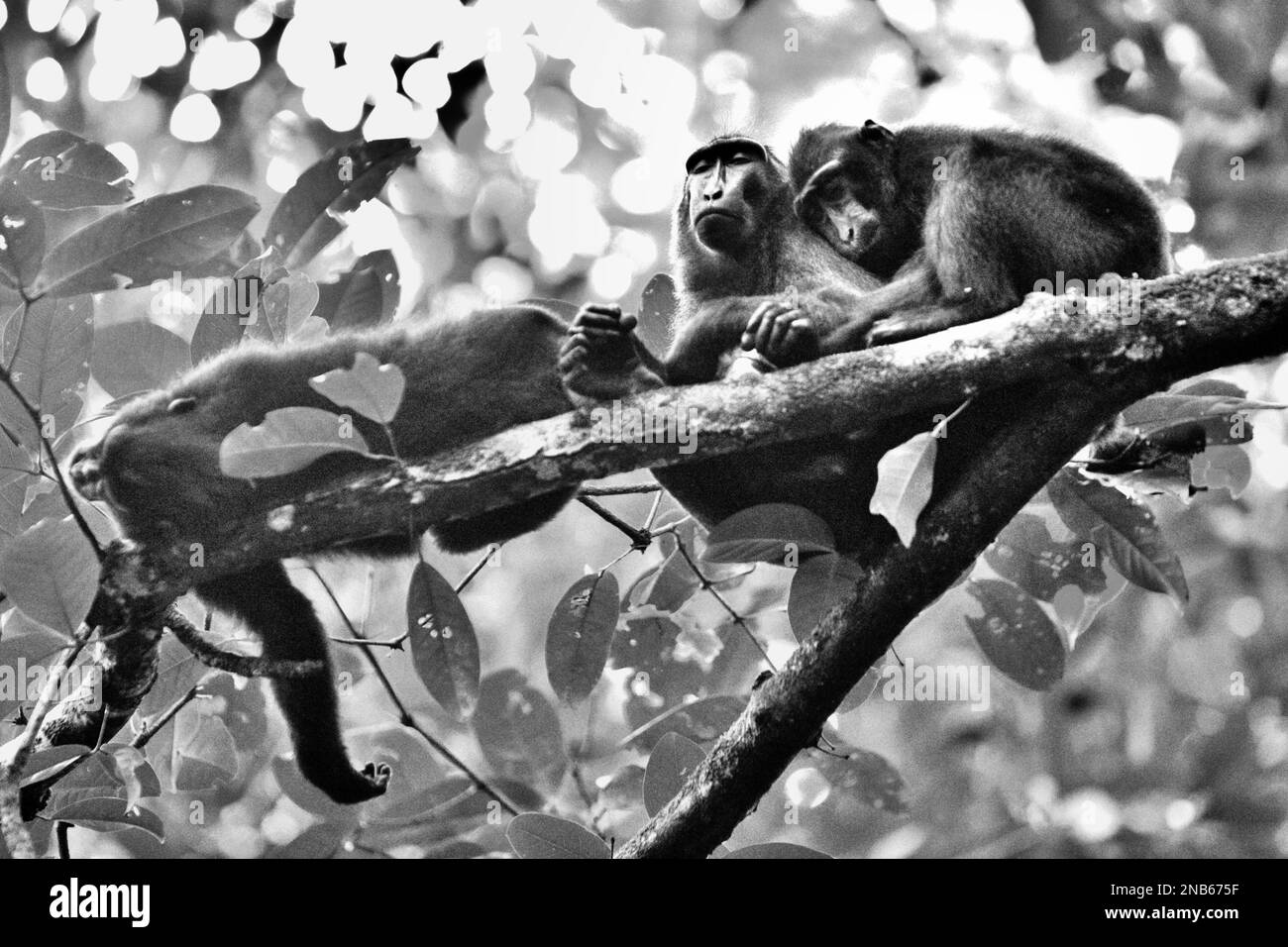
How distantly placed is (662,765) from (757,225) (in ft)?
6.94

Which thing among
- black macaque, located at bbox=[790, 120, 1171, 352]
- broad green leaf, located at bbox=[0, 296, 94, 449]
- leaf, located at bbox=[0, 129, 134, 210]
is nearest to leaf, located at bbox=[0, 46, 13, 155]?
leaf, located at bbox=[0, 129, 134, 210]

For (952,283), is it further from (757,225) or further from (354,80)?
(354,80)

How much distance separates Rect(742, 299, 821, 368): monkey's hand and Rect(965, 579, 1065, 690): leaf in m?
1.25

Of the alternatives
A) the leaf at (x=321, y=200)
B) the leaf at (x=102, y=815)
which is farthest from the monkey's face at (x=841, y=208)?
the leaf at (x=102, y=815)

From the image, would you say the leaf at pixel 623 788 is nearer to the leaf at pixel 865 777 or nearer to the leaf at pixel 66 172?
the leaf at pixel 865 777

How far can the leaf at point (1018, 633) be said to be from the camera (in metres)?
4.51

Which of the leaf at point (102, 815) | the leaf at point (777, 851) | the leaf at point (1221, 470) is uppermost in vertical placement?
the leaf at point (1221, 470)

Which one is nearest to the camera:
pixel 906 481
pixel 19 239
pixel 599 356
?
pixel 906 481

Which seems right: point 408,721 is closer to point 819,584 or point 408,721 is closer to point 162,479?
point 162,479

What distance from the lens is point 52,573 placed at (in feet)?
11.0

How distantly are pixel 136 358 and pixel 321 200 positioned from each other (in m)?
0.98

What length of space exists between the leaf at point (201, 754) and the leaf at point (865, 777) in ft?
6.93

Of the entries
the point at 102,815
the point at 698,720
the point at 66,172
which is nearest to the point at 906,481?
the point at 698,720
